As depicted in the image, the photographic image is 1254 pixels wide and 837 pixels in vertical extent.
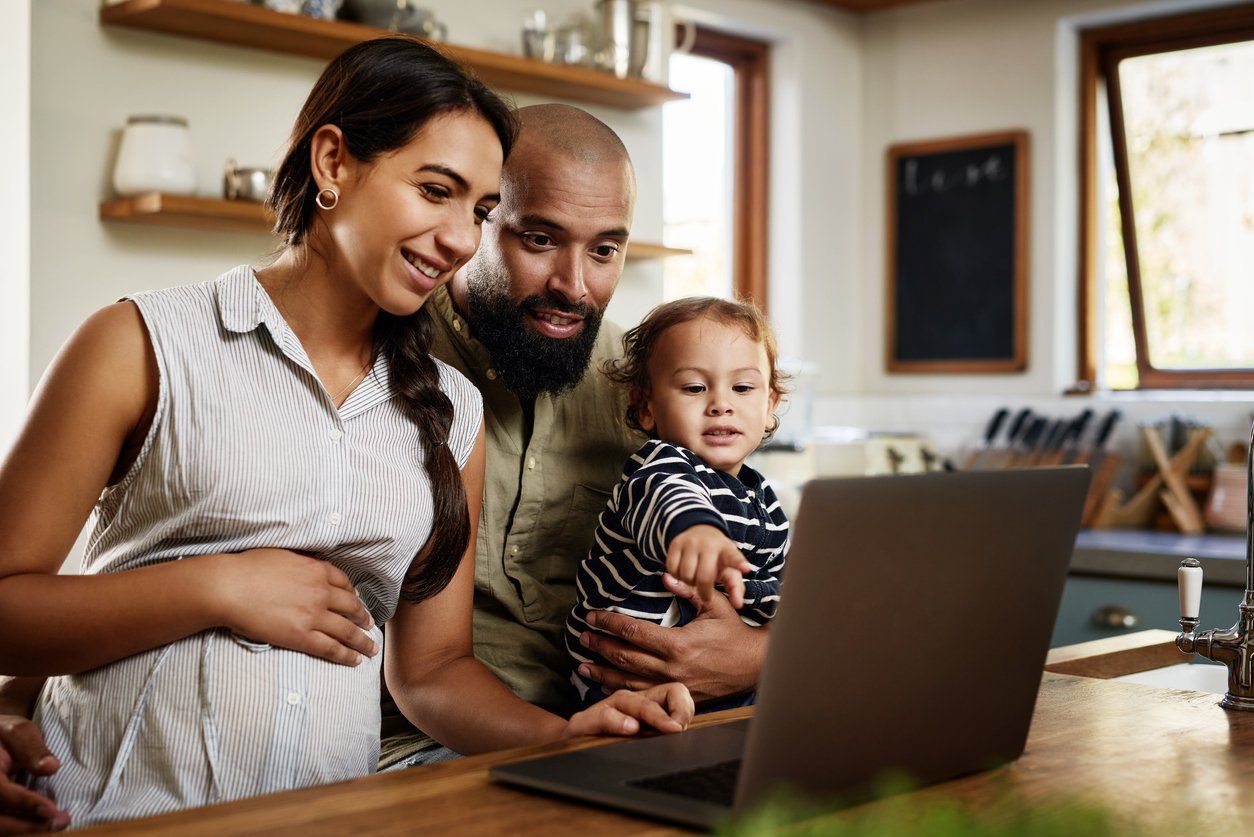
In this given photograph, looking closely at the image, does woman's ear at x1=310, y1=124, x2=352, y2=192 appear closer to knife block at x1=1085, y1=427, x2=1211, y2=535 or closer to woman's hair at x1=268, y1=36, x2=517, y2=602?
woman's hair at x1=268, y1=36, x2=517, y2=602

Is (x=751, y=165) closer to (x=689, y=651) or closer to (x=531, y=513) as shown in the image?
(x=531, y=513)

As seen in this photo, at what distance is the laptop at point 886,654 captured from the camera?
3.25 feet

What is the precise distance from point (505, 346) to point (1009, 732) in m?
1.02

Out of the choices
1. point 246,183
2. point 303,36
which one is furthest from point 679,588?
point 303,36

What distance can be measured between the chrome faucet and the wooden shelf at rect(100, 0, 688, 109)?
1724mm

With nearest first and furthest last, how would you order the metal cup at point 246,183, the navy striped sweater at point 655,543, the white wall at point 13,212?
the navy striped sweater at point 655,543 < the white wall at point 13,212 < the metal cup at point 246,183

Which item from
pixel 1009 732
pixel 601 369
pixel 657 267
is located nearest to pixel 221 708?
pixel 1009 732

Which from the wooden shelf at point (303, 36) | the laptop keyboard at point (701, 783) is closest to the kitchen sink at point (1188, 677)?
the laptop keyboard at point (701, 783)

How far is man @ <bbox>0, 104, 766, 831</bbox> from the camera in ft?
6.61

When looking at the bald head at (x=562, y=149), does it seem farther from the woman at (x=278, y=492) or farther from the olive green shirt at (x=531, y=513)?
the woman at (x=278, y=492)

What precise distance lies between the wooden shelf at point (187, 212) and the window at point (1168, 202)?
2910 mm

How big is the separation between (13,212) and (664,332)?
5.55ft

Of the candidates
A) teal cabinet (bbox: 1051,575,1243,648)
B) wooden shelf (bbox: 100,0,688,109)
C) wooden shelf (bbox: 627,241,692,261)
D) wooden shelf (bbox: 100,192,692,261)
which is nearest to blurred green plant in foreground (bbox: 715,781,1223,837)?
wooden shelf (bbox: 100,0,688,109)

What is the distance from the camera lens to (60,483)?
1379mm
